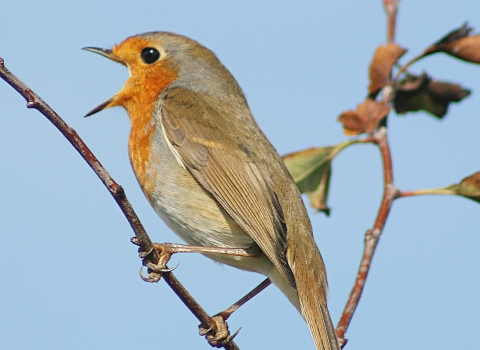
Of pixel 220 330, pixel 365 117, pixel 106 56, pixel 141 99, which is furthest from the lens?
pixel 106 56

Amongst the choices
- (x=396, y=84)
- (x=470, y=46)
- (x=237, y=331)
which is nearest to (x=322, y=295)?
(x=237, y=331)

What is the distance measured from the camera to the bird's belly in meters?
4.04

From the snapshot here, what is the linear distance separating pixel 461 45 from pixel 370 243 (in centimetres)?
126

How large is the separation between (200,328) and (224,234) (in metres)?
0.55

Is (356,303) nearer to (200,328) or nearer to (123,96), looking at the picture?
(200,328)

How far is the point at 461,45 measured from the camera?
388 centimetres

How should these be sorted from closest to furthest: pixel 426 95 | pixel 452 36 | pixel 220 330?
1. pixel 452 36
2. pixel 220 330
3. pixel 426 95

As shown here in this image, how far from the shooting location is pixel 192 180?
414cm

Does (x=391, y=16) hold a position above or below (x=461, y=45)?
above

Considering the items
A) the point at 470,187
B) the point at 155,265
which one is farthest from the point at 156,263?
the point at 470,187

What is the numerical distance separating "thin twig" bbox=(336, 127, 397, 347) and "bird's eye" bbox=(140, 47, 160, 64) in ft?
6.24

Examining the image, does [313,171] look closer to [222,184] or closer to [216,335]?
[222,184]

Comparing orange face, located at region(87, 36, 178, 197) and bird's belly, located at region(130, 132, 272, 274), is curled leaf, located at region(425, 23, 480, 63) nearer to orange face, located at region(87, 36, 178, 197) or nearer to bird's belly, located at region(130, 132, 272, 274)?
bird's belly, located at region(130, 132, 272, 274)

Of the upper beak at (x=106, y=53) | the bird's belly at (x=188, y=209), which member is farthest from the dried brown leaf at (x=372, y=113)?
the upper beak at (x=106, y=53)
